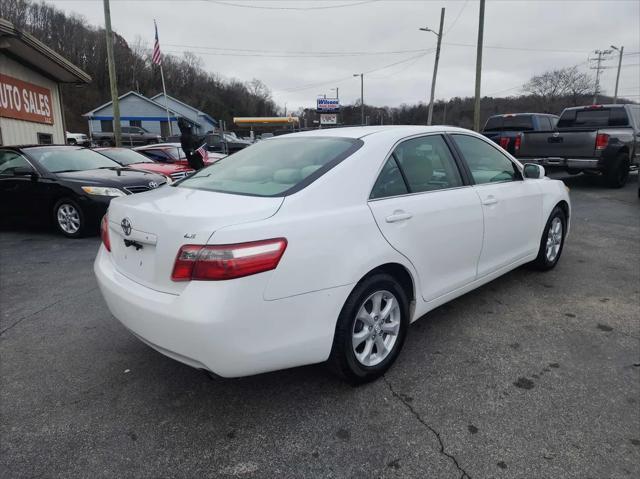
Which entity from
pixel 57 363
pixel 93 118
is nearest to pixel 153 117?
pixel 93 118

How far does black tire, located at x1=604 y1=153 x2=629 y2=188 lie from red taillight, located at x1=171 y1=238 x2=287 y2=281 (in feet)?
35.5

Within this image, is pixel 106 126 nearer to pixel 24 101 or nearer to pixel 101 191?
pixel 24 101

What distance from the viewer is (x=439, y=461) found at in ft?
6.91

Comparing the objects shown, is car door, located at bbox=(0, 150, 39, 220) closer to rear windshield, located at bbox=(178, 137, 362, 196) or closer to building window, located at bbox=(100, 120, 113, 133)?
rear windshield, located at bbox=(178, 137, 362, 196)

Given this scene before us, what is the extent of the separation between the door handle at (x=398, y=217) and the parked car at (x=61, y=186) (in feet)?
17.3

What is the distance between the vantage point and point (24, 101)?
11.5 meters

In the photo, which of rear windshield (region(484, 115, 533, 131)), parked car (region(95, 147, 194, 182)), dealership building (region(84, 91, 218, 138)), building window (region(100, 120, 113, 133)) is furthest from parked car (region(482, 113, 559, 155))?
building window (region(100, 120, 113, 133))

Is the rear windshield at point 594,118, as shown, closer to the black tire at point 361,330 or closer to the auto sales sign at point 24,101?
the black tire at point 361,330

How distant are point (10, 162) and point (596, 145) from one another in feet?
37.3

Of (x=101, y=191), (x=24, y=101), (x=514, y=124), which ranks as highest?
(x=24, y=101)

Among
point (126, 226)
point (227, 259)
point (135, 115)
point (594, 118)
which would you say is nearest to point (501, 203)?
point (227, 259)

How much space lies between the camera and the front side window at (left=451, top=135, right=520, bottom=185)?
142 inches

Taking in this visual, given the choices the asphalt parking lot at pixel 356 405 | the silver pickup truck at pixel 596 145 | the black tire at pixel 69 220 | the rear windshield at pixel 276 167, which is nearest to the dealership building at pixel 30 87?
the black tire at pixel 69 220

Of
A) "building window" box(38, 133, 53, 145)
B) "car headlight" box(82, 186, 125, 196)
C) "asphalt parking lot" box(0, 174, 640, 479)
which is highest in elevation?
"building window" box(38, 133, 53, 145)
